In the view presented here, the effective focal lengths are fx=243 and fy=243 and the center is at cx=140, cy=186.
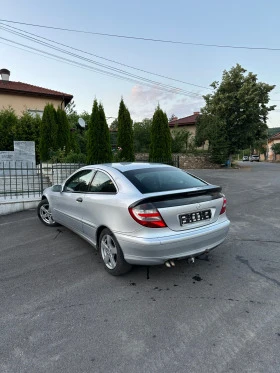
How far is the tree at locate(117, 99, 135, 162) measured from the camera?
11.8 m

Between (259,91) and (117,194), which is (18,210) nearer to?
(117,194)

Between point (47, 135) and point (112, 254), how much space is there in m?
9.74

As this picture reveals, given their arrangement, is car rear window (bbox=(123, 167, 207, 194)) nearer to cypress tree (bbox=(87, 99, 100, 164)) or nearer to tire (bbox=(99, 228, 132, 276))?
tire (bbox=(99, 228, 132, 276))

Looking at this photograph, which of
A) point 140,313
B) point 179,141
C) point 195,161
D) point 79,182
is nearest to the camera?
point 140,313

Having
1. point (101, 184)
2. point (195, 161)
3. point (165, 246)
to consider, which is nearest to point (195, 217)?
point (165, 246)

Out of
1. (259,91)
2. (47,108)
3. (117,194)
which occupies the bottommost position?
(117,194)

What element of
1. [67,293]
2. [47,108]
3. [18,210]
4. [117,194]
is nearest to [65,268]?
[67,293]

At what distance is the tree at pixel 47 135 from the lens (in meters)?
11.4

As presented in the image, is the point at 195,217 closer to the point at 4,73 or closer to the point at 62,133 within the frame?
the point at 62,133

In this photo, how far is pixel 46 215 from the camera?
17.8 ft

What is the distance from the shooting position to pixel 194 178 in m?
→ 3.76

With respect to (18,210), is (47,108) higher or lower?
higher

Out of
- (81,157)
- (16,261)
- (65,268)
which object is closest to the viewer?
(65,268)

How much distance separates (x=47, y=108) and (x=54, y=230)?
8355 millimetres
